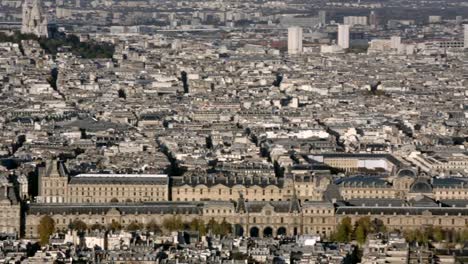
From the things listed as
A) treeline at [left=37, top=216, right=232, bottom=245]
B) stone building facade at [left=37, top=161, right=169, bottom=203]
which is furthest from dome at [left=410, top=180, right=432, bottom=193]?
stone building facade at [left=37, top=161, right=169, bottom=203]

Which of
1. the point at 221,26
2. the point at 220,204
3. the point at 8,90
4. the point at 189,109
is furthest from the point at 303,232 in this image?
the point at 221,26

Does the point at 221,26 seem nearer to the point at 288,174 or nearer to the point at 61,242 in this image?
the point at 288,174

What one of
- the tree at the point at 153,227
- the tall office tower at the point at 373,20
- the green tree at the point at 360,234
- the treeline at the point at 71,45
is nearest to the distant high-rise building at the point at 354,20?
the tall office tower at the point at 373,20

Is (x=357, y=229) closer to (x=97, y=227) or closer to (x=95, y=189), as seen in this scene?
(x=97, y=227)

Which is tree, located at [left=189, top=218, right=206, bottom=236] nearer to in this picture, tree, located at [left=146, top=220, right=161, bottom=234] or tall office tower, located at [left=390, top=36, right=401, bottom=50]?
tree, located at [left=146, top=220, right=161, bottom=234]

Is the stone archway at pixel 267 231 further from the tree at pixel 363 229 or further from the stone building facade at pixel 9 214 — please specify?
the stone building facade at pixel 9 214

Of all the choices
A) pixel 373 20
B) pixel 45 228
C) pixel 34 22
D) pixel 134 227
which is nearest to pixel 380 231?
pixel 134 227

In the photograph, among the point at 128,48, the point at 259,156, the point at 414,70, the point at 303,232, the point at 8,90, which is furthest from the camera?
the point at 128,48
